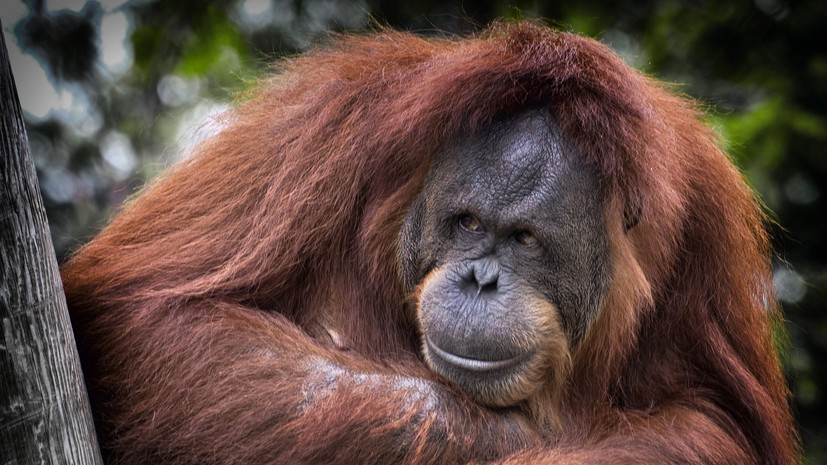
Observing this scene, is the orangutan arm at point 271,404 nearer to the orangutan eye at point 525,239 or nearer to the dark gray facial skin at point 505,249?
the dark gray facial skin at point 505,249

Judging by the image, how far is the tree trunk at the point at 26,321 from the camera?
5.63 ft

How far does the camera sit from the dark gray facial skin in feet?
7.50

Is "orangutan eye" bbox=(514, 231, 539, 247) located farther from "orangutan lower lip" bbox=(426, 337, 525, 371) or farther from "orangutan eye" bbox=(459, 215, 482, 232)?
"orangutan lower lip" bbox=(426, 337, 525, 371)

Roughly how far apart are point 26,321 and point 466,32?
2590 mm

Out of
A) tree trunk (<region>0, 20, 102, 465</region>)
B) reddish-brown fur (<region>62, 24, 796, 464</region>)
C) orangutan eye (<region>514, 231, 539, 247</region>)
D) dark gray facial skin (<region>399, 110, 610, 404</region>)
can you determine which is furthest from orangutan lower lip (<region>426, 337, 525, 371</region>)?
tree trunk (<region>0, 20, 102, 465</region>)

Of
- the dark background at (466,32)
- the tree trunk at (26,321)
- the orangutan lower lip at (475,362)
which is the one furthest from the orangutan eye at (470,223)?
the dark background at (466,32)

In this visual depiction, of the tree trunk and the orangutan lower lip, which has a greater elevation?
the tree trunk

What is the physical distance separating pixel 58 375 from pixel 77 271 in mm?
951

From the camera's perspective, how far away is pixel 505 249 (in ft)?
7.58

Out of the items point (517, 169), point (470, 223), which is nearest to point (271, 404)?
point (470, 223)

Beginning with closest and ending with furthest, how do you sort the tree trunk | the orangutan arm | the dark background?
the tree trunk
the orangutan arm
the dark background

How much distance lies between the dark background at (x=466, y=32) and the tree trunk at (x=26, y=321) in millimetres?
2245

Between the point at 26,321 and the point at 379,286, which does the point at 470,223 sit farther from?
the point at 26,321

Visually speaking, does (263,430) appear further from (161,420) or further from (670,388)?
(670,388)
